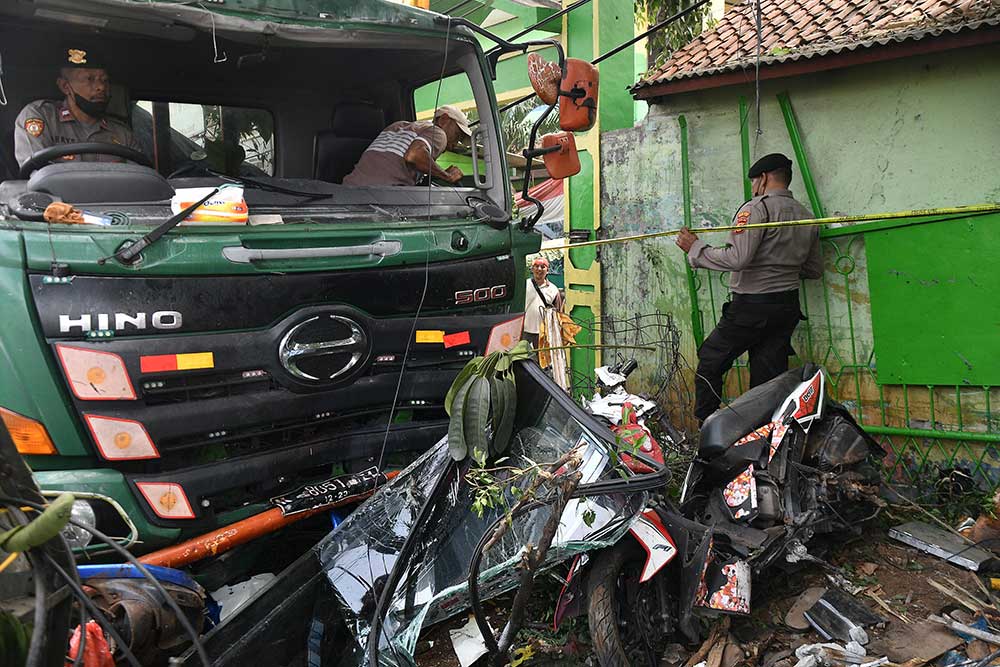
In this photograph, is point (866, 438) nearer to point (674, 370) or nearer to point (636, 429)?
point (636, 429)

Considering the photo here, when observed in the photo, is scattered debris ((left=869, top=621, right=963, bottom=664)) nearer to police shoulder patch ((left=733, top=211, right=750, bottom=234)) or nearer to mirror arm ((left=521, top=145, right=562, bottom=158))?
police shoulder patch ((left=733, top=211, right=750, bottom=234))

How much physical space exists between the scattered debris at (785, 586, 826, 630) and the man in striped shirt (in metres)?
2.65

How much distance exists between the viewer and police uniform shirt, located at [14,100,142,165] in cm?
329

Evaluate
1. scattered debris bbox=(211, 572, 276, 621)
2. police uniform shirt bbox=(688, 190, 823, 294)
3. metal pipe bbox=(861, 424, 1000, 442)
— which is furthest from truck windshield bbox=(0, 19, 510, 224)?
metal pipe bbox=(861, 424, 1000, 442)

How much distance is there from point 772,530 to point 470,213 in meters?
1.99

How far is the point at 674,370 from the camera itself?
5711 mm

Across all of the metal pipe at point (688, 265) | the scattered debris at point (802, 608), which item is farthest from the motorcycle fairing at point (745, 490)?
the metal pipe at point (688, 265)

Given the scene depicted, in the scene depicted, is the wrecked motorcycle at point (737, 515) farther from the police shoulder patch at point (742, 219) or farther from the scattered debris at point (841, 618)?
the police shoulder patch at point (742, 219)

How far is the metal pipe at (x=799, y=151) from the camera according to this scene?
17.3ft

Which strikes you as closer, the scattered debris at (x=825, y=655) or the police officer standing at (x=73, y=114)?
the scattered debris at (x=825, y=655)

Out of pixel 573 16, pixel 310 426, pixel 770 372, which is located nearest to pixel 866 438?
pixel 770 372

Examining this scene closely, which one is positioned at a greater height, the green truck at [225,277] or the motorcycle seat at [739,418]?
the green truck at [225,277]

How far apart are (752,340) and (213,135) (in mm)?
3443

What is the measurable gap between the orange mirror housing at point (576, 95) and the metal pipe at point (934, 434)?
2848 millimetres
